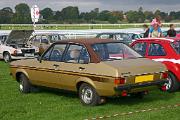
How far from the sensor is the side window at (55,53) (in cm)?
1026

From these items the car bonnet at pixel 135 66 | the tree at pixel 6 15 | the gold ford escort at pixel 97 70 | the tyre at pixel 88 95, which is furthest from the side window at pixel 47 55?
the tree at pixel 6 15

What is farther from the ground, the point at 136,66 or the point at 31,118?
the point at 136,66

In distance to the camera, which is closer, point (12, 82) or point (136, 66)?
point (136, 66)

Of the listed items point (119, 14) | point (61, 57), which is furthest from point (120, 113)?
point (119, 14)

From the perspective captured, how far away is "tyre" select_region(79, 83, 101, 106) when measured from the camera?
9.35 meters

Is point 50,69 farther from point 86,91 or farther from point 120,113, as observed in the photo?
point 120,113

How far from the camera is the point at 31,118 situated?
8.41 metres

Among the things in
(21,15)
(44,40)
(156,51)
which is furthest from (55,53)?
(21,15)

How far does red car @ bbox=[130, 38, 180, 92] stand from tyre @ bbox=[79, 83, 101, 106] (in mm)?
2692

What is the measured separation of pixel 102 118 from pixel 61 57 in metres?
2.39

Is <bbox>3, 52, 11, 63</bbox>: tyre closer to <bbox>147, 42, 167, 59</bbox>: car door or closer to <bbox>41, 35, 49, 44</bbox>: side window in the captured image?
<bbox>41, 35, 49, 44</bbox>: side window

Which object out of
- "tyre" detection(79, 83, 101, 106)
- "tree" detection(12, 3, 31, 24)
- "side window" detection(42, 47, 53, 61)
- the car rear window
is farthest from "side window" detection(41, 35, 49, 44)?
"tree" detection(12, 3, 31, 24)

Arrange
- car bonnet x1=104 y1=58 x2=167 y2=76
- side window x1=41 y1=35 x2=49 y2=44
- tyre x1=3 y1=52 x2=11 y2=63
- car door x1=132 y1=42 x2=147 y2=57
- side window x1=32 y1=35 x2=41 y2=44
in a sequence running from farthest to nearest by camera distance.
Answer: side window x1=41 y1=35 x2=49 y2=44 → side window x1=32 y1=35 x2=41 y2=44 → tyre x1=3 y1=52 x2=11 y2=63 → car door x1=132 y1=42 x2=147 y2=57 → car bonnet x1=104 y1=58 x2=167 y2=76

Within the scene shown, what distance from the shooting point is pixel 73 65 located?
31.8 feet
